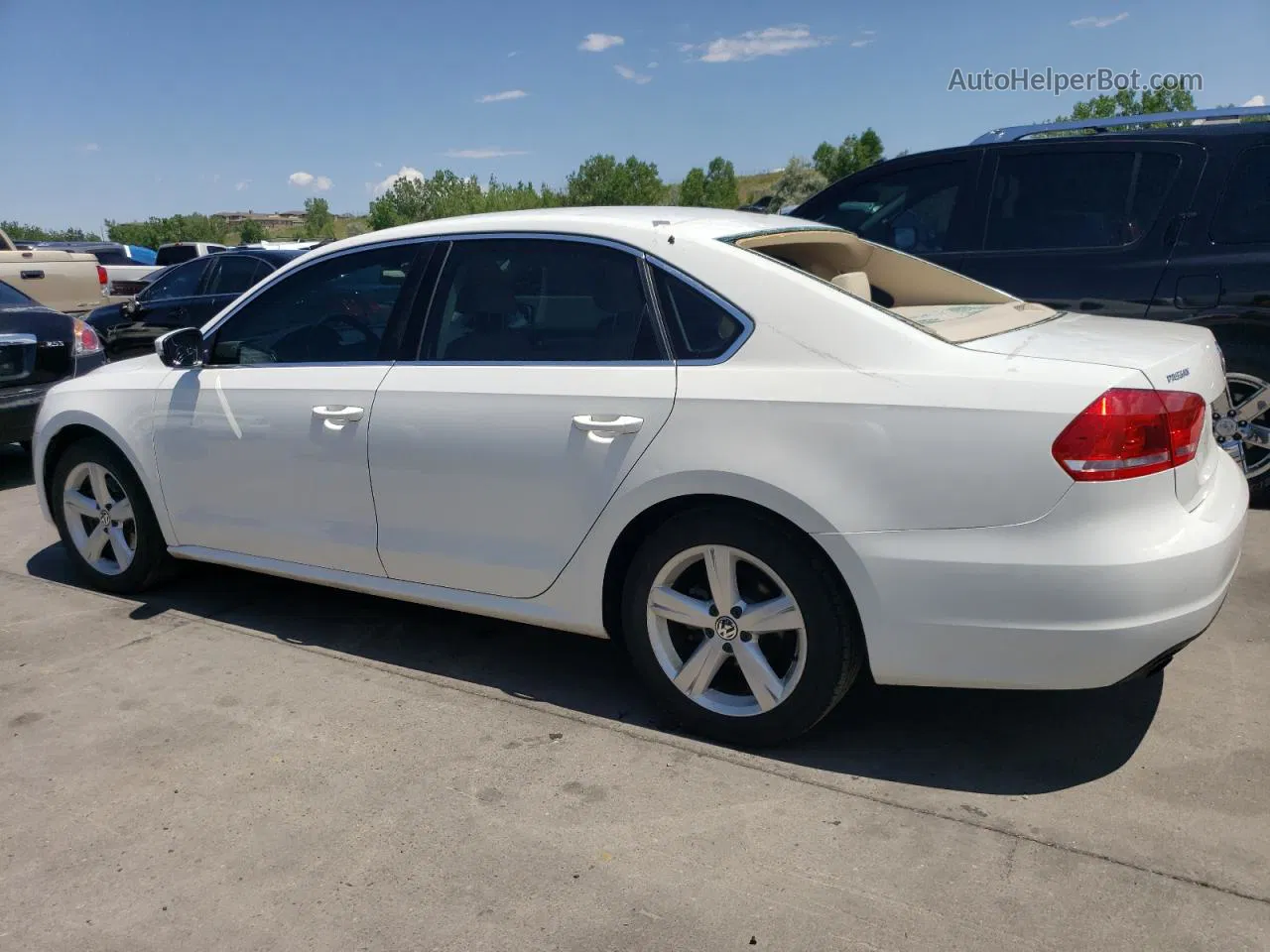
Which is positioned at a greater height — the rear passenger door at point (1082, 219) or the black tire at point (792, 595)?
the rear passenger door at point (1082, 219)

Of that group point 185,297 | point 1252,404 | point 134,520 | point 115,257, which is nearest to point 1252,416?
point 1252,404

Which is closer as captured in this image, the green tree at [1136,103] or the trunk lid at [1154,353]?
the trunk lid at [1154,353]

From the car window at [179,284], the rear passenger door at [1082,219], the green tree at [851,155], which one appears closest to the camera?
the rear passenger door at [1082,219]

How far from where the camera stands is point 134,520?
15.7 ft

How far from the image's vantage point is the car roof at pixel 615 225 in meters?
3.48

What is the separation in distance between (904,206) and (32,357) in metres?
5.82

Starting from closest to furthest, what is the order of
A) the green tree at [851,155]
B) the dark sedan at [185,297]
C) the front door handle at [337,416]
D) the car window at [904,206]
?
1. the front door handle at [337,416]
2. the car window at [904,206]
3. the dark sedan at [185,297]
4. the green tree at [851,155]

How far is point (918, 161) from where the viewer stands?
6.09m

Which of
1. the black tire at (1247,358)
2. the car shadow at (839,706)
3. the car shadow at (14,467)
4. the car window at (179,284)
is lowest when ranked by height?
the car shadow at (839,706)

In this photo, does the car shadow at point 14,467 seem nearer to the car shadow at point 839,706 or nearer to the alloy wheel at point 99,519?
the alloy wheel at point 99,519

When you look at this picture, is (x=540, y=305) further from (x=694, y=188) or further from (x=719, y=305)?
(x=694, y=188)

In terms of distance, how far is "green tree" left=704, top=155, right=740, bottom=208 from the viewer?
358ft

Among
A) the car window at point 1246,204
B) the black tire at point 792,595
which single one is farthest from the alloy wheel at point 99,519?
the car window at point 1246,204

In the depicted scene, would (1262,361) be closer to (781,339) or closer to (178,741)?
(781,339)
